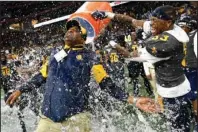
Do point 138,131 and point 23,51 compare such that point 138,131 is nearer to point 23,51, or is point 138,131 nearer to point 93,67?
point 93,67

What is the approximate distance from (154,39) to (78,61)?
35.6 inches

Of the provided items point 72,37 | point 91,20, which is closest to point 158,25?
point 72,37

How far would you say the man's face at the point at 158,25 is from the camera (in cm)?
503

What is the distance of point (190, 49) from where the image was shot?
Result: 6.23m

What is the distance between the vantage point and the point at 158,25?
5.05 m

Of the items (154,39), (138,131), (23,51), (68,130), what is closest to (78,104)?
(68,130)

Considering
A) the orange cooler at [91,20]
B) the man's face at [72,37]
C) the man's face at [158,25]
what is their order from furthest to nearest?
1. the orange cooler at [91,20]
2. the man's face at [158,25]
3. the man's face at [72,37]

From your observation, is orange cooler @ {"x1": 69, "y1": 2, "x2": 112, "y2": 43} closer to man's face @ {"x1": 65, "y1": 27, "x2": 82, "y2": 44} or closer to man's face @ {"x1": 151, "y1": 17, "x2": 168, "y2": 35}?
man's face @ {"x1": 151, "y1": 17, "x2": 168, "y2": 35}

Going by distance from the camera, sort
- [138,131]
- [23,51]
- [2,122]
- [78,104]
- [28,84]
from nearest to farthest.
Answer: [78,104]
[28,84]
[138,131]
[2,122]
[23,51]

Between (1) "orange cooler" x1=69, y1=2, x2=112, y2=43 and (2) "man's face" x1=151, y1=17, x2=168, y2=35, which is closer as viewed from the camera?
(2) "man's face" x1=151, y1=17, x2=168, y2=35

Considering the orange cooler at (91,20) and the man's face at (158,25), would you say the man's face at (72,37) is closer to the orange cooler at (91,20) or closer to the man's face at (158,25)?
the man's face at (158,25)

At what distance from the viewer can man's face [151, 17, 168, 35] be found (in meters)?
5.03

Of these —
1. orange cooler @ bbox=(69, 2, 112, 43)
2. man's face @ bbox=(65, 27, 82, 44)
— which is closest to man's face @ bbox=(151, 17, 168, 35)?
man's face @ bbox=(65, 27, 82, 44)

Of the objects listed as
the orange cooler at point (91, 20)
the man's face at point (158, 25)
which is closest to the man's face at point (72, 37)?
the man's face at point (158, 25)
